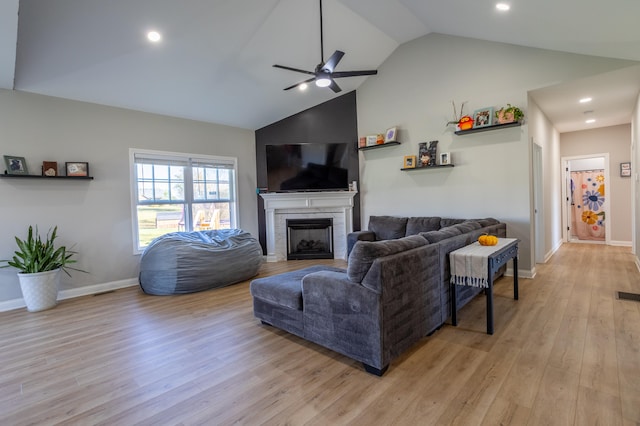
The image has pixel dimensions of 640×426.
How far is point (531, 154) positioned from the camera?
4418 mm

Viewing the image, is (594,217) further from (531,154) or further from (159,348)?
(159,348)

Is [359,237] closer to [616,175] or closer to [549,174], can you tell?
[549,174]

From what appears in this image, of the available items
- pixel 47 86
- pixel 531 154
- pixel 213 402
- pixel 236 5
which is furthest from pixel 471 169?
pixel 47 86

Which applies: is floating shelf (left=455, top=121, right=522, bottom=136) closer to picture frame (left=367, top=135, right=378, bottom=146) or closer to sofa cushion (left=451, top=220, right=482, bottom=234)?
picture frame (left=367, top=135, right=378, bottom=146)

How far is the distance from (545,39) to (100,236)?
631 cm

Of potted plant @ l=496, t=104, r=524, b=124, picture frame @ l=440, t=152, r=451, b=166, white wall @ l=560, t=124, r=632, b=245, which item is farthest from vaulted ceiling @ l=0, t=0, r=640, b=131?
white wall @ l=560, t=124, r=632, b=245

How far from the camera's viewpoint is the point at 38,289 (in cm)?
374

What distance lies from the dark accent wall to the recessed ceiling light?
3011 mm

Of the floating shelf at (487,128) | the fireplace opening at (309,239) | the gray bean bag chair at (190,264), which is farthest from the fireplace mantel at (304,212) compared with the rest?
the floating shelf at (487,128)

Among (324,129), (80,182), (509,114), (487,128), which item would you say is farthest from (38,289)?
(509,114)

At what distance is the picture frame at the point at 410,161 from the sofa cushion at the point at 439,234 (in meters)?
2.31

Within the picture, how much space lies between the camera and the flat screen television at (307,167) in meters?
6.07

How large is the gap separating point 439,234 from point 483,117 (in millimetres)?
2596

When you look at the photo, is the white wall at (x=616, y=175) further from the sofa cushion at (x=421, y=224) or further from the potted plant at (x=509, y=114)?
the sofa cushion at (x=421, y=224)
